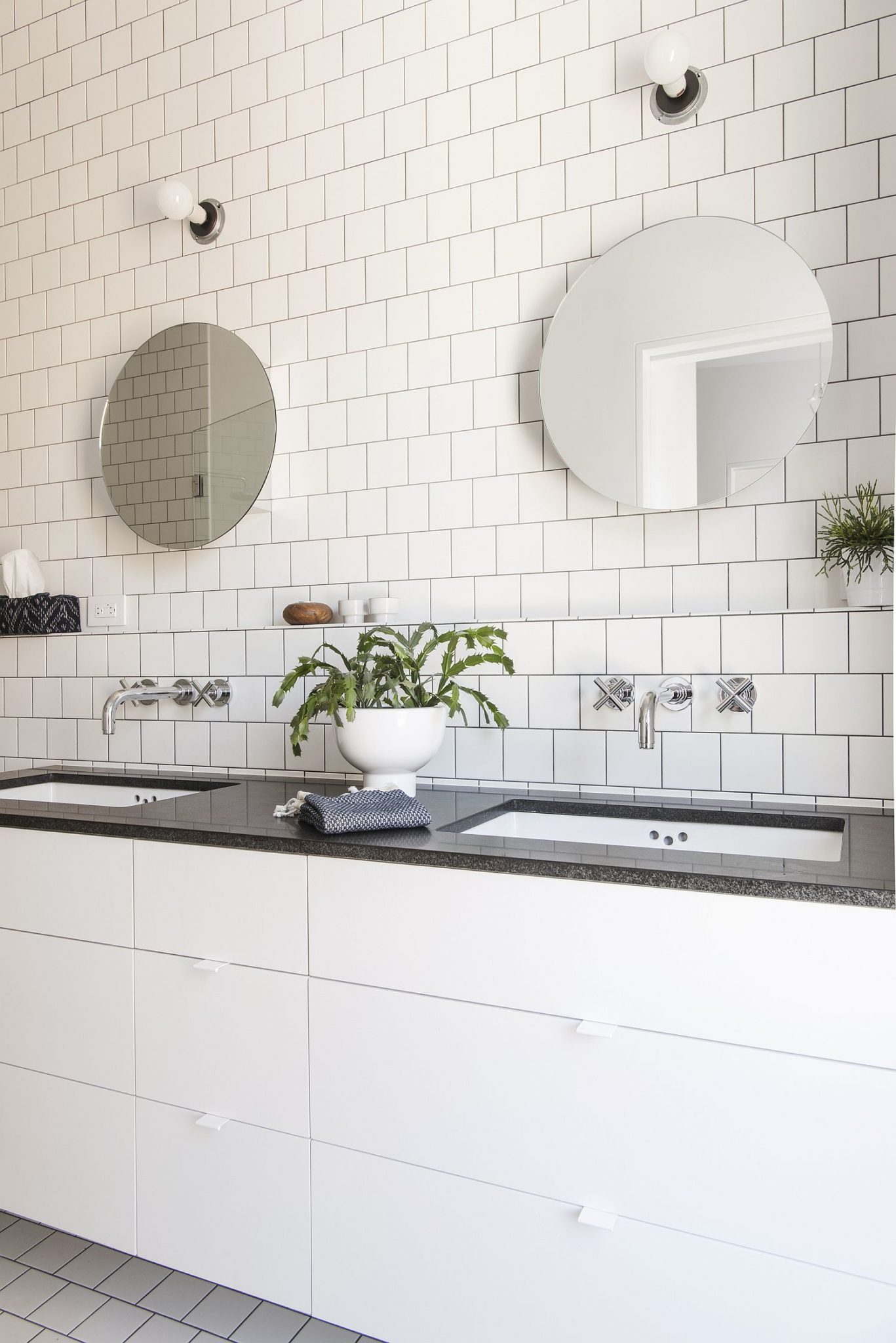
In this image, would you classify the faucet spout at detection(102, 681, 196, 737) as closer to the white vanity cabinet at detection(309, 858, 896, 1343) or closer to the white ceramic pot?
the white ceramic pot

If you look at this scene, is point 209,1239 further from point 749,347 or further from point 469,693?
point 749,347

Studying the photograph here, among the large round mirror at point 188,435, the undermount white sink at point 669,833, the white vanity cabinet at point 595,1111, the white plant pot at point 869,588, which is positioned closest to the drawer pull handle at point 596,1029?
the white vanity cabinet at point 595,1111

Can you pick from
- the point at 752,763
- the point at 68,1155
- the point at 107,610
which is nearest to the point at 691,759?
the point at 752,763

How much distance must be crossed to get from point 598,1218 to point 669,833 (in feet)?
2.27

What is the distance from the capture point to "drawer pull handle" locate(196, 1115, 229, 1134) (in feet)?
5.51

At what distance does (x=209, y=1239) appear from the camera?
1.71m

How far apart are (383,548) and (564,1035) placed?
1.28m

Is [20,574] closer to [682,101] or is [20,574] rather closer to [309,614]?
[309,614]

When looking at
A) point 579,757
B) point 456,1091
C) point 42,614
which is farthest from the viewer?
point 42,614

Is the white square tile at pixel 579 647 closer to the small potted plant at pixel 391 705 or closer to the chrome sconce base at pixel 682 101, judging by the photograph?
the small potted plant at pixel 391 705

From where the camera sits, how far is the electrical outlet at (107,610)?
2.72 meters

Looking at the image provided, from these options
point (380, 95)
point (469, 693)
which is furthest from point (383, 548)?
point (380, 95)

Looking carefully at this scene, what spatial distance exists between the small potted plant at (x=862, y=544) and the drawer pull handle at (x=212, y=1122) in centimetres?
146

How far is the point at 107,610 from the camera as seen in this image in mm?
2736
